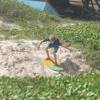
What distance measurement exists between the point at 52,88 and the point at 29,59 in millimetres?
6435

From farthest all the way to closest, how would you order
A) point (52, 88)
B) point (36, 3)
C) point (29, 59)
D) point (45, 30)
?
point (36, 3) → point (45, 30) → point (29, 59) → point (52, 88)

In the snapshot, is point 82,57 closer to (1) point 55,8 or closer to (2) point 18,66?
(2) point 18,66

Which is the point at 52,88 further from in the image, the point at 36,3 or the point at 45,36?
the point at 36,3

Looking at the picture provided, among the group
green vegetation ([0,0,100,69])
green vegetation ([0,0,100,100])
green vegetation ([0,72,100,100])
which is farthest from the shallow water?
green vegetation ([0,72,100,100])

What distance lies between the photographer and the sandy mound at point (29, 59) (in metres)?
15.5

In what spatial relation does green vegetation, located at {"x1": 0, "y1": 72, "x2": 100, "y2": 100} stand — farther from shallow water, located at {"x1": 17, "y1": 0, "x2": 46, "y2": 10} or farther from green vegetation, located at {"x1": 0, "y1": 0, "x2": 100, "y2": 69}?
shallow water, located at {"x1": 17, "y1": 0, "x2": 46, "y2": 10}

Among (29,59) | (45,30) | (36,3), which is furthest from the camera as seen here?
(36,3)

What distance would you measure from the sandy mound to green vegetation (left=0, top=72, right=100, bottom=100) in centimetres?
434

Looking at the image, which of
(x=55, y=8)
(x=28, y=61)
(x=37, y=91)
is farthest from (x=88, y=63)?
(x=55, y=8)

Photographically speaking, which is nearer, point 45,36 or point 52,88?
point 52,88

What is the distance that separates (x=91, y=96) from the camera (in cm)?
919

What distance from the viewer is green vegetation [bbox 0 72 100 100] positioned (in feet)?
30.7

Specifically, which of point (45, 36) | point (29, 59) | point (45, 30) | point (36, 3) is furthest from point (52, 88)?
point (36, 3)

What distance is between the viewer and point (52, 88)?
9914 mm
